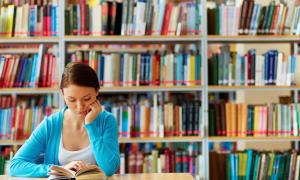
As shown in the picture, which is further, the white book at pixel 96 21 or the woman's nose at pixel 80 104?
the white book at pixel 96 21

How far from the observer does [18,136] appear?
351cm

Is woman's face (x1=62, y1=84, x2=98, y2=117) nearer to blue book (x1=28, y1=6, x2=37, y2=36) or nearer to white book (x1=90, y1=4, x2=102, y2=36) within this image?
white book (x1=90, y1=4, x2=102, y2=36)

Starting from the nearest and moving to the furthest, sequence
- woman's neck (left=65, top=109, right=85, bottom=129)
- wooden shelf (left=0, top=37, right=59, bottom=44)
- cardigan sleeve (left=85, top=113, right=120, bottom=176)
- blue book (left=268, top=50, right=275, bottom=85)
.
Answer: cardigan sleeve (left=85, top=113, right=120, bottom=176) < woman's neck (left=65, top=109, right=85, bottom=129) < wooden shelf (left=0, top=37, right=59, bottom=44) < blue book (left=268, top=50, right=275, bottom=85)

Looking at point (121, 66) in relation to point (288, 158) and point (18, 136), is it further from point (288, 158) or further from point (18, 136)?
point (288, 158)

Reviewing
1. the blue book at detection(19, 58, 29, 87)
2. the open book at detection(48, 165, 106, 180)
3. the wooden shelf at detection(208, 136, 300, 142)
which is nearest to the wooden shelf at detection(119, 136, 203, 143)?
the wooden shelf at detection(208, 136, 300, 142)

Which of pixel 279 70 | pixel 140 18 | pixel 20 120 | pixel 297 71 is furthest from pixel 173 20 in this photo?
pixel 20 120

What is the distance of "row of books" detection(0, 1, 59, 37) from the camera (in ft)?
11.5

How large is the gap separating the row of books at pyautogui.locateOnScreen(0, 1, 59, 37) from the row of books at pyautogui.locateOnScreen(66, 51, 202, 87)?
0.95 ft

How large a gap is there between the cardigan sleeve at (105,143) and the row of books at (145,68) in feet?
4.00

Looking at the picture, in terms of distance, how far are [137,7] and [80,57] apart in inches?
21.7

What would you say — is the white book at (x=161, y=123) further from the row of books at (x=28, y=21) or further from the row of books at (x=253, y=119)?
the row of books at (x=28, y=21)

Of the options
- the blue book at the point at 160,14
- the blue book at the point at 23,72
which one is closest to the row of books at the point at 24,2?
the blue book at the point at 23,72

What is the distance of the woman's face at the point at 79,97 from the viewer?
84.4 inches

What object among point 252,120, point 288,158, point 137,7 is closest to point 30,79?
point 137,7
